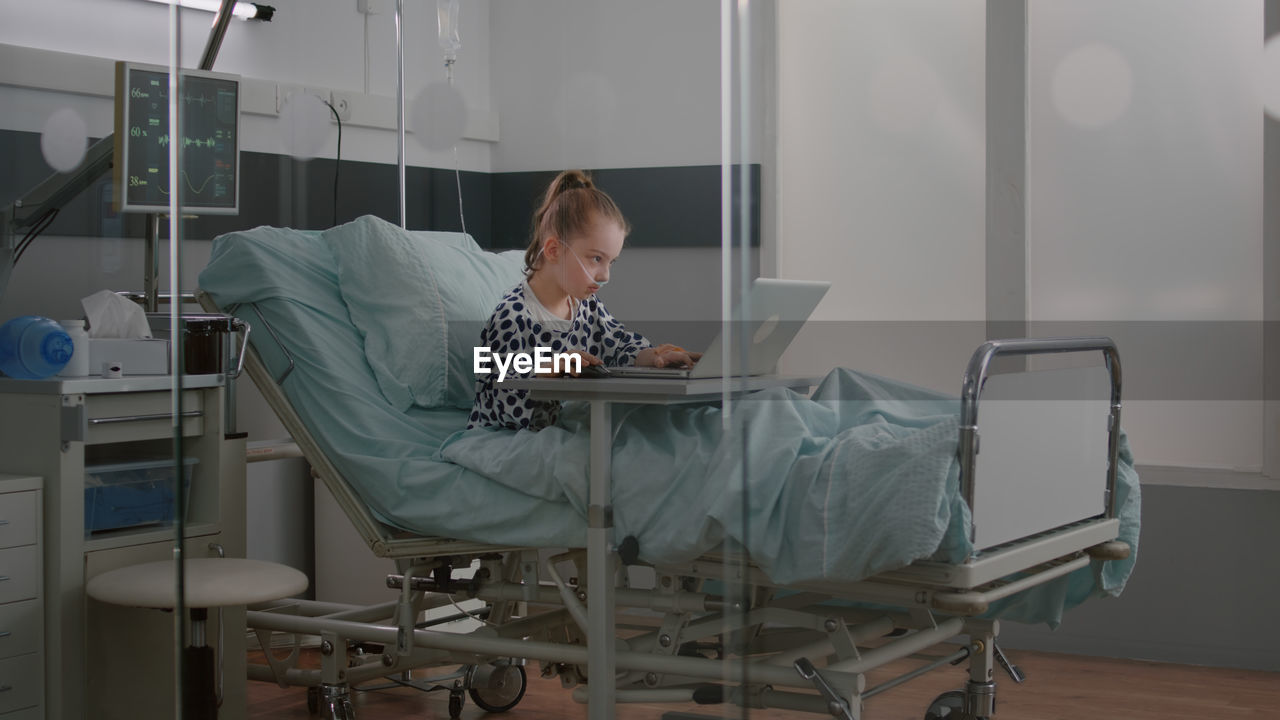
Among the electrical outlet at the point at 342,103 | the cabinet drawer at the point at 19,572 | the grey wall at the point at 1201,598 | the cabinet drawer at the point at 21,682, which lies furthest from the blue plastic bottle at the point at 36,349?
the grey wall at the point at 1201,598

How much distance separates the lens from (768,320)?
1112 mm

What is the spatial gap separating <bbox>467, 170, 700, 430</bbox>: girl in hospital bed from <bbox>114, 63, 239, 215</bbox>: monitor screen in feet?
1.37

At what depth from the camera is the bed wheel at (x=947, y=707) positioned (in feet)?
6.14

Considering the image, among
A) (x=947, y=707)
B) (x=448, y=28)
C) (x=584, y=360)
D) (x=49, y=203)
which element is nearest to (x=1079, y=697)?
(x=947, y=707)

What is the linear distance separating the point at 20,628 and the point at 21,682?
85mm

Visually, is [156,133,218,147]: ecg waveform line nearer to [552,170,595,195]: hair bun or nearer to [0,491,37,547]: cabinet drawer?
[552,170,595,195]: hair bun

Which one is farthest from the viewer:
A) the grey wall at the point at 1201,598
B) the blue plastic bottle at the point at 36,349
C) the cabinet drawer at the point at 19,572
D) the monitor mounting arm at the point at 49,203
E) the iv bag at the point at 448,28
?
the grey wall at the point at 1201,598

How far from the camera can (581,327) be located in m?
1.45

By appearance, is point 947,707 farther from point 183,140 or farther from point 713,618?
point 183,140

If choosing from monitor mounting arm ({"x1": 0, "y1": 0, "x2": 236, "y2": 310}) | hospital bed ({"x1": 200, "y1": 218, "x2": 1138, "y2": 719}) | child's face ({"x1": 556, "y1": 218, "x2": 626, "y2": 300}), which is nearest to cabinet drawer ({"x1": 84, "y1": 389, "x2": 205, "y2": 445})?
hospital bed ({"x1": 200, "y1": 218, "x2": 1138, "y2": 719})

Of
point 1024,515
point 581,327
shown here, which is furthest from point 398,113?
point 1024,515

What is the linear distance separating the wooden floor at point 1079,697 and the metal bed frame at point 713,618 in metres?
0.25

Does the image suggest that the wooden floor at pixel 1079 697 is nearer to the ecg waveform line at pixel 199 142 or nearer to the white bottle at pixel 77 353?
the white bottle at pixel 77 353

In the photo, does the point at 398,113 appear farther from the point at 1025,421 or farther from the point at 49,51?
the point at 1025,421
